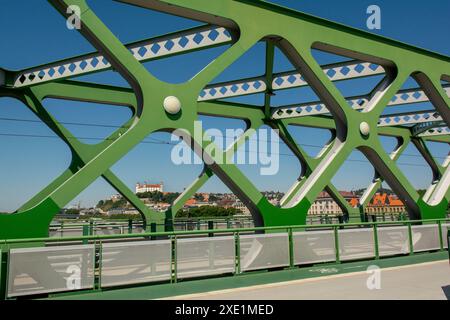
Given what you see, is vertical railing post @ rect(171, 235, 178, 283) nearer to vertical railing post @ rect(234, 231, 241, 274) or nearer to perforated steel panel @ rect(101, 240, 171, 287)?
perforated steel panel @ rect(101, 240, 171, 287)

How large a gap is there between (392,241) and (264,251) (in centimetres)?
433

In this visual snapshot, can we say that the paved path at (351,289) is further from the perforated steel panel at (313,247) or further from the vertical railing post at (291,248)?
the perforated steel panel at (313,247)

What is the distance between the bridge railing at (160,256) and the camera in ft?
21.8

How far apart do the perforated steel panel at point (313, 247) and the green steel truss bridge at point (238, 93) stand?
134 centimetres

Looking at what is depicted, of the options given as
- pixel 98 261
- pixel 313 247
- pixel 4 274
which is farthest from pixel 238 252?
pixel 4 274

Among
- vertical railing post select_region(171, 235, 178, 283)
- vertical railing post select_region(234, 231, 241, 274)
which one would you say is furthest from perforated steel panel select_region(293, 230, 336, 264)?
vertical railing post select_region(171, 235, 178, 283)

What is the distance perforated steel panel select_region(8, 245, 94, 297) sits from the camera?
21.4 feet

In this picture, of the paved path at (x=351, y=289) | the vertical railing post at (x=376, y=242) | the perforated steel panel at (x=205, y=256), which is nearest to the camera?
the paved path at (x=351, y=289)

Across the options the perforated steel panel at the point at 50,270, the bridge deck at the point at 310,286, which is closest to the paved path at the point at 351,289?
the bridge deck at the point at 310,286

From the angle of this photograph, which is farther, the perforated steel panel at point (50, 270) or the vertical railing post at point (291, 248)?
the vertical railing post at point (291, 248)

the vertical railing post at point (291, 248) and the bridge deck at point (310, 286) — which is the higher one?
the vertical railing post at point (291, 248)

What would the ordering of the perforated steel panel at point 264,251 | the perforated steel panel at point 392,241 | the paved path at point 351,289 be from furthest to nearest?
1. the perforated steel panel at point 392,241
2. the perforated steel panel at point 264,251
3. the paved path at point 351,289

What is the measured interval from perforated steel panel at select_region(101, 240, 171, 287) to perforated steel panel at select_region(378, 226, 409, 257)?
615 centimetres
